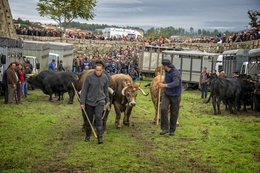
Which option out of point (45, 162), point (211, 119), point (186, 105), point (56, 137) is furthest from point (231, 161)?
point (186, 105)

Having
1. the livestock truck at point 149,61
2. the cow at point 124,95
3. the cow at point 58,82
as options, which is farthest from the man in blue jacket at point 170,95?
the livestock truck at point 149,61

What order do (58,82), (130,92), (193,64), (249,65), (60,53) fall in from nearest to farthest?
(130,92) → (58,82) → (249,65) → (193,64) → (60,53)

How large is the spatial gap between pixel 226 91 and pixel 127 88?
23.1ft

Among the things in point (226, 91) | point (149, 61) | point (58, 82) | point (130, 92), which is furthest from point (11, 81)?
point (149, 61)

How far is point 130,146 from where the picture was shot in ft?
39.6

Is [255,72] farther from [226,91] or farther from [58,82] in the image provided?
[58,82]

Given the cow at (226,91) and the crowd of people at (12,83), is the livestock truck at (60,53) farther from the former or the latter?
the cow at (226,91)

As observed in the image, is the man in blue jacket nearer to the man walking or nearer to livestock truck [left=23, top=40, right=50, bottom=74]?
the man walking

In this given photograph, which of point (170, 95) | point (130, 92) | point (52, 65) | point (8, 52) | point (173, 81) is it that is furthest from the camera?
point (52, 65)

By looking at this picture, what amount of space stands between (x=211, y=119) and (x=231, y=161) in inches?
302

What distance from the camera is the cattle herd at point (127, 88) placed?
14742 millimetres

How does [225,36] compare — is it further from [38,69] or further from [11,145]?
[11,145]

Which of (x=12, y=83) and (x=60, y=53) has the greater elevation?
(x=60, y=53)

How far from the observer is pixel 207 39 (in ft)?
208
